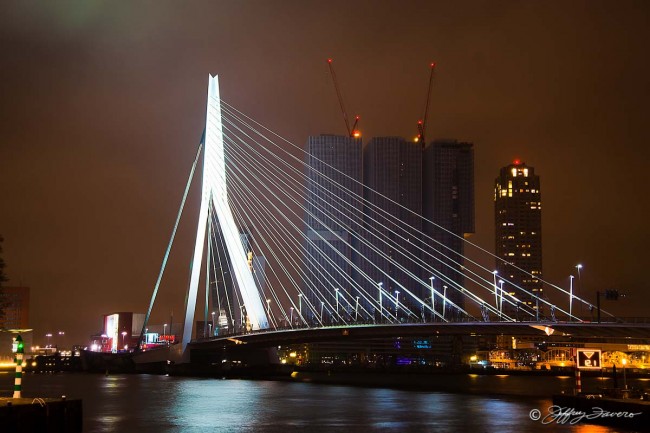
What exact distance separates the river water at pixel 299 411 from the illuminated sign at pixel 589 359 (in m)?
2.05

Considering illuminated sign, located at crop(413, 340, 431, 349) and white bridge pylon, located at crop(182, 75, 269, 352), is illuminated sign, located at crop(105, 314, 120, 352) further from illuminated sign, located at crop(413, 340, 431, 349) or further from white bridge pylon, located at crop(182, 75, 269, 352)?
white bridge pylon, located at crop(182, 75, 269, 352)

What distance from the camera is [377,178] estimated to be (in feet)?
589

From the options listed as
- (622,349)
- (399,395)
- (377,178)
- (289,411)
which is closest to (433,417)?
(289,411)

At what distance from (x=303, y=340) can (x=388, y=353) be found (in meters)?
90.8

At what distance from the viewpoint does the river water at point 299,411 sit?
3384 centimetres

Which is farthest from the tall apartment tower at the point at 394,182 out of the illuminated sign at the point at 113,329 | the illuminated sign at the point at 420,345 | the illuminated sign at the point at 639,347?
the illuminated sign at the point at 113,329

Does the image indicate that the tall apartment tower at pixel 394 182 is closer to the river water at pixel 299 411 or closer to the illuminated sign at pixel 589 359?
the river water at pixel 299 411

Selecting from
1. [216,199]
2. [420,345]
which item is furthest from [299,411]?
[420,345]

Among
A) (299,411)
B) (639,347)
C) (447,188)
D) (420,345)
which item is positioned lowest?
(299,411)

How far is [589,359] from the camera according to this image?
30609mm

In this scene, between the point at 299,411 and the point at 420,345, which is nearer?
the point at 299,411

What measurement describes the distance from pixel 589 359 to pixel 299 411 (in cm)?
1450

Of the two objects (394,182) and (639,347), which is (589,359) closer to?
(639,347)

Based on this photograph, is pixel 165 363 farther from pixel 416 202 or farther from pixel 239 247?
pixel 416 202
